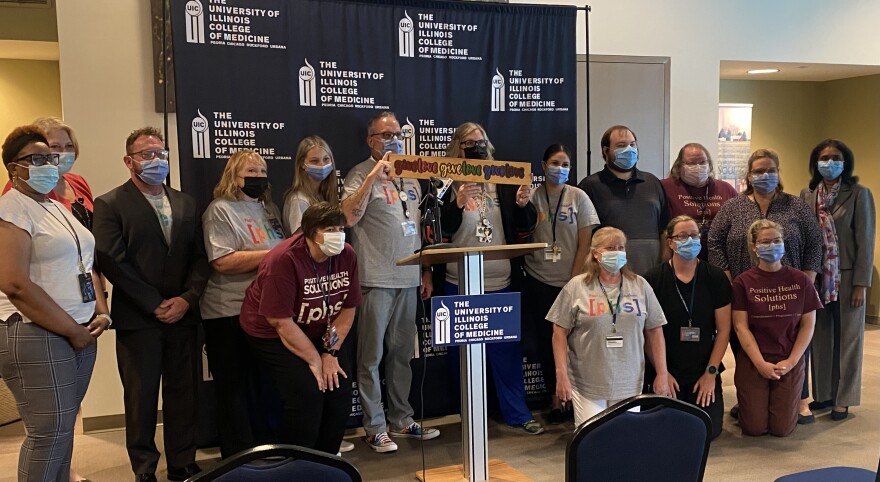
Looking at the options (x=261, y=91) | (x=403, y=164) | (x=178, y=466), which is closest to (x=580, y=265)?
(x=403, y=164)

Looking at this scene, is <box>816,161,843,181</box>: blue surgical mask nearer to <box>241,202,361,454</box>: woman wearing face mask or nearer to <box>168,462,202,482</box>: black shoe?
<box>241,202,361,454</box>: woman wearing face mask

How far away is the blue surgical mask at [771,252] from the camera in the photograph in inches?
156

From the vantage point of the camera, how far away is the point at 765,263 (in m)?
4.04

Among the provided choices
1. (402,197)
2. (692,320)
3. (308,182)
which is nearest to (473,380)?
(402,197)

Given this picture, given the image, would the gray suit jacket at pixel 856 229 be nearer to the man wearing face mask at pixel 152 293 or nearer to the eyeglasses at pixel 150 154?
the man wearing face mask at pixel 152 293

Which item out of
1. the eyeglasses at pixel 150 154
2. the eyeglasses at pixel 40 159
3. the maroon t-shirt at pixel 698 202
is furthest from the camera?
the maroon t-shirt at pixel 698 202

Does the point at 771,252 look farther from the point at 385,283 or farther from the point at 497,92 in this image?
the point at 385,283

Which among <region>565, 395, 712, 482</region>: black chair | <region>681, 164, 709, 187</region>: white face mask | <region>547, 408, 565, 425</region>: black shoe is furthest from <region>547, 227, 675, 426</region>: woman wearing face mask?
<region>565, 395, 712, 482</region>: black chair

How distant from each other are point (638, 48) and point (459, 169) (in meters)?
3.01

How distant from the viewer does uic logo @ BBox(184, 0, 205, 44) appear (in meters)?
3.83

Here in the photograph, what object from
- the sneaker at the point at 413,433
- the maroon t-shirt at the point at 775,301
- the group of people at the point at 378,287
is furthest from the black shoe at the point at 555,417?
the maroon t-shirt at the point at 775,301

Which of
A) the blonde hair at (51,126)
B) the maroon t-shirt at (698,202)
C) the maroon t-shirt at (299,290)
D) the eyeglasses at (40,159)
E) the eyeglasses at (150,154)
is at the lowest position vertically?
the maroon t-shirt at (299,290)

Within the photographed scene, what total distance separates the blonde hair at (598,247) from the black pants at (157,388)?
1.98 m

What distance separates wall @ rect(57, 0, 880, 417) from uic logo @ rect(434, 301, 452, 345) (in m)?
2.33
